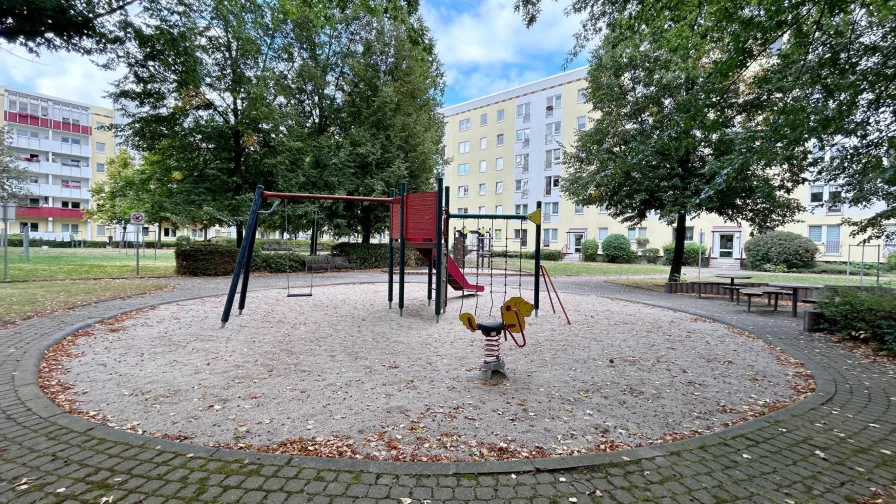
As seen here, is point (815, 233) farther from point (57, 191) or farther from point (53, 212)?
point (57, 191)

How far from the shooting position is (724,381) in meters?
4.96

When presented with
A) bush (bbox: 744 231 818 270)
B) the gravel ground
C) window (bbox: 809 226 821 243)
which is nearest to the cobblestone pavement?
the gravel ground

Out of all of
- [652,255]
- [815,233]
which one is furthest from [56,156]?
[815,233]

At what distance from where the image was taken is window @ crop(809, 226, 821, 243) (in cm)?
3125

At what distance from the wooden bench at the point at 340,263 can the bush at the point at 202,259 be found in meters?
4.75

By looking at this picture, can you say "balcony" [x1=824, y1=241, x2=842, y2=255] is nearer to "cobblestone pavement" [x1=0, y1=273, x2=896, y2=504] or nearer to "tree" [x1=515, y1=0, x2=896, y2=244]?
"tree" [x1=515, y1=0, x2=896, y2=244]

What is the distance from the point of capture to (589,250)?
124 feet

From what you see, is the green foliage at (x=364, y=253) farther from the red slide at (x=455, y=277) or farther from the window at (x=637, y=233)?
the window at (x=637, y=233)

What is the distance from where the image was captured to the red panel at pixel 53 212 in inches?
2071

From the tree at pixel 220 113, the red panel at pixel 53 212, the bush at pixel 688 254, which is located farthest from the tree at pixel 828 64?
the red panel at pixel 53 212

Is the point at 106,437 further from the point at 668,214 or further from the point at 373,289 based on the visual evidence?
the point at 668,214

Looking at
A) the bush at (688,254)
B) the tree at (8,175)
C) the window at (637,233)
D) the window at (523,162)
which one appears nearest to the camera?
the tree at (8,175)

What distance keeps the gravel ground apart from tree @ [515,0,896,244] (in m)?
3.84

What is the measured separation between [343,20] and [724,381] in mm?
21120
